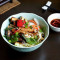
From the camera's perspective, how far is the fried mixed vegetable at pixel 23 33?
74cm

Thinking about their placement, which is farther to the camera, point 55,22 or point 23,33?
point 55,22

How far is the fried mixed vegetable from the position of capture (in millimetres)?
739

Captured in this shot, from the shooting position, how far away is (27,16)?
879 mm

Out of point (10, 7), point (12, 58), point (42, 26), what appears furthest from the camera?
point (10, 7)

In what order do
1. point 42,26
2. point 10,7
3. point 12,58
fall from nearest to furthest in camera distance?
point 12,58
point 42,26
point 10,7

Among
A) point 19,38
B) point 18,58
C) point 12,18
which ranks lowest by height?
point 18,58

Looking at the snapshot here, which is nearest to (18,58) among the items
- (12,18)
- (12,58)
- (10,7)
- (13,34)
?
(12,58)

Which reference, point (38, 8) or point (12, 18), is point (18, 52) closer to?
point (12, 18)

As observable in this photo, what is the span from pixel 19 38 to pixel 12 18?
141 millimetres

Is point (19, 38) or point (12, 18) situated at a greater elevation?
point (12, 18)

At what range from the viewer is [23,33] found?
2.50ft

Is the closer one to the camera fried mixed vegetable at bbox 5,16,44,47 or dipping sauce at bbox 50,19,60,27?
fried mixed vegetable at bbox 5,16,44,47

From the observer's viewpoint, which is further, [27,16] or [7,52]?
[27,16]

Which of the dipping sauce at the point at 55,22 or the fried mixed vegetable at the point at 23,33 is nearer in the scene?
the fried mixed vegetable at the point at 23,33
